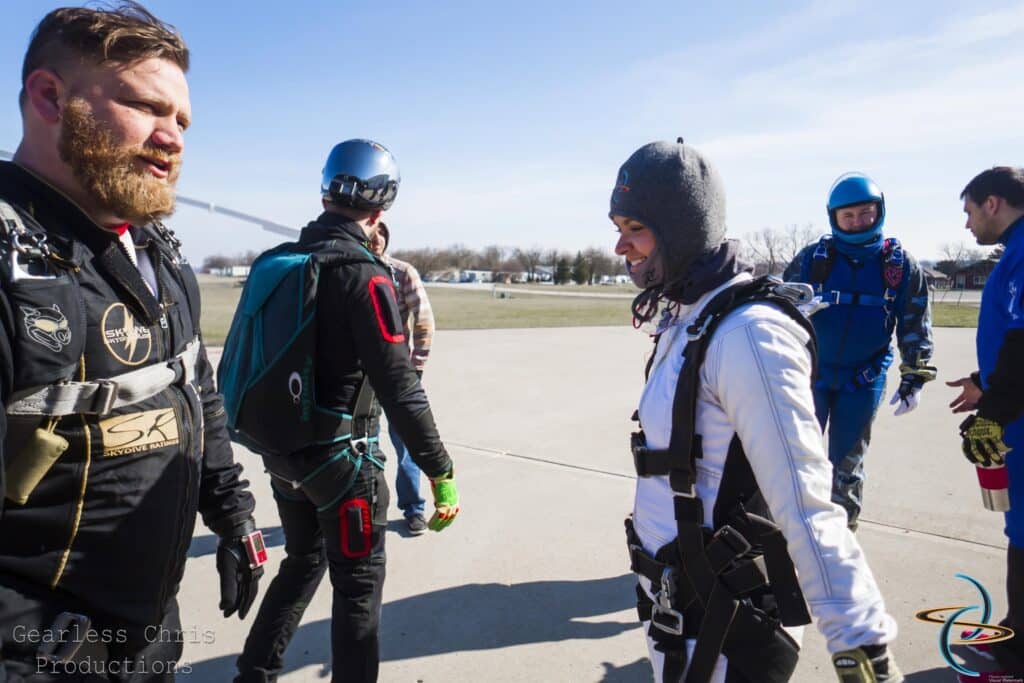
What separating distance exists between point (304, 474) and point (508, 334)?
43.8ft

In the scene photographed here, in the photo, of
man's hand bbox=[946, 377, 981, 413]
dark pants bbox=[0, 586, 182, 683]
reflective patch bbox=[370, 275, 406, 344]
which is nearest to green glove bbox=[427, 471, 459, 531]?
reflective patch bbox=[370, 275, 406, 344]

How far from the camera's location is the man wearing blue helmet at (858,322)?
12.7 feet

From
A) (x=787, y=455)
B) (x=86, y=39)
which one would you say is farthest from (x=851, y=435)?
(x=86, y=39)

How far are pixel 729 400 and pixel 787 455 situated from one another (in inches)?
7.1

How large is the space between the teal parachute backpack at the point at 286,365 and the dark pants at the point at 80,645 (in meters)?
0.80

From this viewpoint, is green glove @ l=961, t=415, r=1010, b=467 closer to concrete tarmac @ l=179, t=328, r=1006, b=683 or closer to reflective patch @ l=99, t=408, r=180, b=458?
concrete tarmac @ l=179, t=328, r=1006, b=683

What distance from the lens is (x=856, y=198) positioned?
13.1 ft

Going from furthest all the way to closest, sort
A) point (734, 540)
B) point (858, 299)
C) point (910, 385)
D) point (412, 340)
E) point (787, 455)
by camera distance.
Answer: point (412, 340) → point (910, 385) → point (858, 299) → point (734, 540) → point (787, 455)

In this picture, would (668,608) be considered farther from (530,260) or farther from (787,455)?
(530,260)

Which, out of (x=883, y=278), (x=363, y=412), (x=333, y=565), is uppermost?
(x=883, y=278)

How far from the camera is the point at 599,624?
3266 mm

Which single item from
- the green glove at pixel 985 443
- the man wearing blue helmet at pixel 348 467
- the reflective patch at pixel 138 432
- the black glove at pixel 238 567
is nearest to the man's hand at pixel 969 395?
the green glove at pixel 985 443

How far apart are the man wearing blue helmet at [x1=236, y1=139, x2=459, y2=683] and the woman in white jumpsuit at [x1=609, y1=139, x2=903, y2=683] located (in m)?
0.98

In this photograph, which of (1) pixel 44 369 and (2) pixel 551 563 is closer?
(1) pixel 44 369
